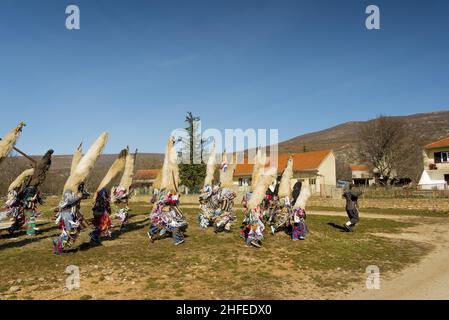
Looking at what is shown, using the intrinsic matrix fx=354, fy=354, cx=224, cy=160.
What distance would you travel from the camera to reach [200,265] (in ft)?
33.0

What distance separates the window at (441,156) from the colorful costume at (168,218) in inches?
1738

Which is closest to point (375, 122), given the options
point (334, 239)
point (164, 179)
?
point (334, 239)

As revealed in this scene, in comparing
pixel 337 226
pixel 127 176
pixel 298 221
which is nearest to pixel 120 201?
pixel 127 176

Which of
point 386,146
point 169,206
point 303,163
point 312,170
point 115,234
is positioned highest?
point 386,146

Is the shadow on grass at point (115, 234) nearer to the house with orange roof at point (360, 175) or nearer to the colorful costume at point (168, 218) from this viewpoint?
the colorful costume at point (168, 218)

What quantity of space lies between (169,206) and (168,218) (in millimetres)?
450

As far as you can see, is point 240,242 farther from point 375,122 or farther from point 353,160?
point 353,160

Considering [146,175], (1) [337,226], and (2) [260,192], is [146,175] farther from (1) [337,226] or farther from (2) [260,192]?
(2) [260,192]

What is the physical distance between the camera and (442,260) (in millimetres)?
11367

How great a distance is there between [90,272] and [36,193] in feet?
26.5

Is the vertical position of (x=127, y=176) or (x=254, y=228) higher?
(x=127, y=176)

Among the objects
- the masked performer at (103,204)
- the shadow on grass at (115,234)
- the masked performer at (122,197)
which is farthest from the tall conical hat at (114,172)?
Result: the masked performer at (122,197)

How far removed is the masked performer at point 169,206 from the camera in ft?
42.8

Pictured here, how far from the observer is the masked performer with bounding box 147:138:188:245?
13055 millimetres
